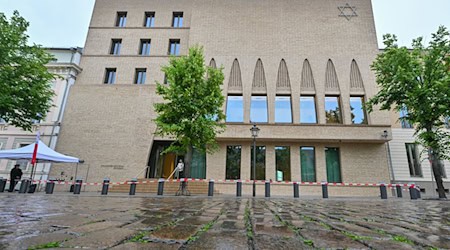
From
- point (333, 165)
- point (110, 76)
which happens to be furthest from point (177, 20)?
point (333, 165)

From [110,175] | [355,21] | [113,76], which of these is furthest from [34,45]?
[355,21]

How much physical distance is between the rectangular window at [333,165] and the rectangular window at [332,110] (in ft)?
8.01

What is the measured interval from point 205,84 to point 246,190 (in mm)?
8588

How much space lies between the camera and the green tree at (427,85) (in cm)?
1307

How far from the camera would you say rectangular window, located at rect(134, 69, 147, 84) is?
840 inches

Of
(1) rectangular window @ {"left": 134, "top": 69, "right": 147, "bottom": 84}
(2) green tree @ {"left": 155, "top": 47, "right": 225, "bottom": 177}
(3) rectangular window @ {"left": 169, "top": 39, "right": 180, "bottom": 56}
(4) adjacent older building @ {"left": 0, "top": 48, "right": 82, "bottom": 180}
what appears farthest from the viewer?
(3) rectangular window @ {"left": 169, "top": 39, "right": 180, "bottom": 56}

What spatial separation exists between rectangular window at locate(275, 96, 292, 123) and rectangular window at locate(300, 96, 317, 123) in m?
0.97

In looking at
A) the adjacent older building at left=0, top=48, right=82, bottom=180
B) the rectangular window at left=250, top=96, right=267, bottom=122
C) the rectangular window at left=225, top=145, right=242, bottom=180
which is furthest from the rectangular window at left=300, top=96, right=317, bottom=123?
the adjacent older building at left=0, top=48, right=82, bottom=180

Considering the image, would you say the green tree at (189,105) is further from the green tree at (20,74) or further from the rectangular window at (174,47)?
the green tree at (20,74)

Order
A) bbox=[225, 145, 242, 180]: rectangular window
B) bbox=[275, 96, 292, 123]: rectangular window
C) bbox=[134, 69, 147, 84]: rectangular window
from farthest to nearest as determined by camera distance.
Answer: bbox=[134, 69, 147, 84]: rectangular window → bbox=[275, 96, 292, 123]: rectangular window → bbox=[225, 145, 242, 180]: rectangular window

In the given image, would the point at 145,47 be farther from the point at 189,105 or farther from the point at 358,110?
the point at 358,110

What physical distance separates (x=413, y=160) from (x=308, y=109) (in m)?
9.75

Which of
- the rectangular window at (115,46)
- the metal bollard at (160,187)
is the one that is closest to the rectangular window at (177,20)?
the rectangular window at (115,46)

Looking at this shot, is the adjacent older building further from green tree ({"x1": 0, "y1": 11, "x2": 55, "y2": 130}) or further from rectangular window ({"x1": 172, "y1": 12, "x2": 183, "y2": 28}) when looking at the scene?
rectangular window ({"x1": 172, "y1": 12, "x2": 183, "y2": 28})
